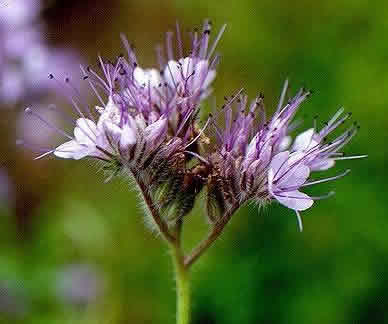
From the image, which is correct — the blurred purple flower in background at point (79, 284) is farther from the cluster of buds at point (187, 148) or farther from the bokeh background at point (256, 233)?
the cluster of buds at point (187, 148)

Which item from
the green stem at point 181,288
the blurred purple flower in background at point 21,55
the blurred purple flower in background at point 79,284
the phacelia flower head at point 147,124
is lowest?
the green stem at point 181,288

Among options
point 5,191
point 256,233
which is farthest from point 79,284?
point 256,233

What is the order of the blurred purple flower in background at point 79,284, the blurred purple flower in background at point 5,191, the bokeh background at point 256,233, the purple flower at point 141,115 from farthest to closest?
the blurred purple flower in background at point 5,191 < the blurred purple flower in background at point 79,284 < the bokeh background at point 256,233 < the purple flower at point 141,115

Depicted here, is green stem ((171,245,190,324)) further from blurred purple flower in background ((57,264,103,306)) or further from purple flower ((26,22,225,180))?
blurred purple flower in background ((57,264,103,306))

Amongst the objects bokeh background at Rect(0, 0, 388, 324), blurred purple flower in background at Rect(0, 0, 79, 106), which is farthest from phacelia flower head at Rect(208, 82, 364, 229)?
blurred purple flower in background at Rect(0, 0, 79, 106)

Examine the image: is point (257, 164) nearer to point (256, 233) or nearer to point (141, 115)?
point (141, 115)

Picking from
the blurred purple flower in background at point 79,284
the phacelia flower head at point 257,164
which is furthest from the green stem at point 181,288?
the blurred purple flower in background at point 79,284

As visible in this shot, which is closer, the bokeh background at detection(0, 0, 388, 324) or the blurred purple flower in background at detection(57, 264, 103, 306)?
the bokeh background at detection(0, 0, 388, 324)
